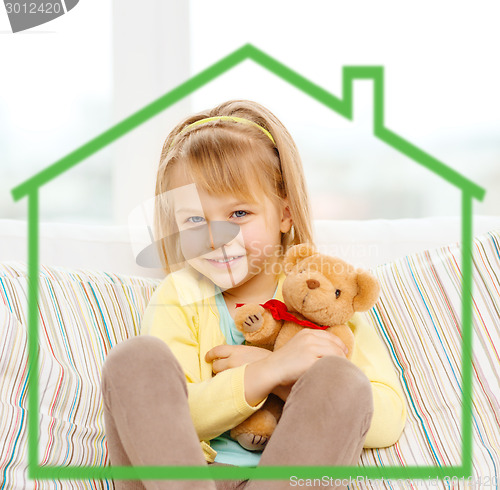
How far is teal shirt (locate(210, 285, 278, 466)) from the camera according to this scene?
87 cm

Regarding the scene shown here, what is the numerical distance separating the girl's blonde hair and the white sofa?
0.39ft

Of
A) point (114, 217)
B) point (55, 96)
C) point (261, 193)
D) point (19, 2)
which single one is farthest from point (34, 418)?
point (19, 2)

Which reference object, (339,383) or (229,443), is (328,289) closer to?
(339,383)

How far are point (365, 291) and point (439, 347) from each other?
12.6 inches

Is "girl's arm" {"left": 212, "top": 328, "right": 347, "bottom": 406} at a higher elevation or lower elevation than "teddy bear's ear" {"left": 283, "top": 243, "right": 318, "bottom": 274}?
lower

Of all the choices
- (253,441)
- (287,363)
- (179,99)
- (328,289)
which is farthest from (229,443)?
(179,99)

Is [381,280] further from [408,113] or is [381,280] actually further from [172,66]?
[172,66]

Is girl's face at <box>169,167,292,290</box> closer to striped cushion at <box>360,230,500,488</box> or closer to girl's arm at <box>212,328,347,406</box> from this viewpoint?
girl's arm at <box>212,328,347,406</box>

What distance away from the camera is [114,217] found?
136cm

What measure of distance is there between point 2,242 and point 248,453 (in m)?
0.70

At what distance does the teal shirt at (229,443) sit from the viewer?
0.87 meters

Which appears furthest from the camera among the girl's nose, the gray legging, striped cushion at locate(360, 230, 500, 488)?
striped cushion at locate(360, 230, 500, 488)

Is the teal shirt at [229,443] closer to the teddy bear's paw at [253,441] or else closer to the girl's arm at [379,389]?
the teddy bear's paw at [253,441]

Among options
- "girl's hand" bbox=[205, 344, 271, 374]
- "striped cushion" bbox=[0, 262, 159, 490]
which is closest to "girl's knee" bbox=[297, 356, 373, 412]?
"girl's hand" bbox=[205, 344, 271, 374]
